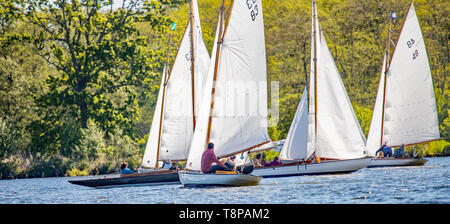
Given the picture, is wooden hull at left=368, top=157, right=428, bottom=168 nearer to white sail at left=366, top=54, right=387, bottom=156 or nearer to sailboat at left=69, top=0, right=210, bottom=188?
white sail at left=366, top=54, right=387, bottom=156

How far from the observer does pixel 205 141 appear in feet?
103

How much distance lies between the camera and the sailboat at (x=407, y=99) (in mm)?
48656

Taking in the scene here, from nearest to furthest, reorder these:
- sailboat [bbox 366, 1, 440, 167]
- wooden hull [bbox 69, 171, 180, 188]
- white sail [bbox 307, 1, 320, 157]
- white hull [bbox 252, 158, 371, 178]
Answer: wooden hull [bbox 69, 171, 180, 188], white hull [bbox 252, 158, 371, 178], white sail [bbox 307, 1, 320, 157], sailboat [bbox 366, 1, 440, 167]

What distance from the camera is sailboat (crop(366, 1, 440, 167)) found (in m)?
48.7

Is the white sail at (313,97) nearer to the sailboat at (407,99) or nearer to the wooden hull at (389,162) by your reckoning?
the wooden hull at (389,162)

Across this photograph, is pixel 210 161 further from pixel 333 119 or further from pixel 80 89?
pixel 80 89

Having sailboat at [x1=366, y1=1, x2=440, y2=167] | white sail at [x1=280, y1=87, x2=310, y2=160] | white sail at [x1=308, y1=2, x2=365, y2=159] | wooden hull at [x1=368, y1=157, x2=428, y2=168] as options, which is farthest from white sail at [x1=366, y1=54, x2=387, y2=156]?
white sail at [x1=308, y1=2, x2=365, y2=159]

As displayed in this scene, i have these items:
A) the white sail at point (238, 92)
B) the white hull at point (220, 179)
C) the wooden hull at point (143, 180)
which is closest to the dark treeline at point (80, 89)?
the wooden hull at point (143, 180)

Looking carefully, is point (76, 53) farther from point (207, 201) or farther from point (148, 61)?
point (207, 201)

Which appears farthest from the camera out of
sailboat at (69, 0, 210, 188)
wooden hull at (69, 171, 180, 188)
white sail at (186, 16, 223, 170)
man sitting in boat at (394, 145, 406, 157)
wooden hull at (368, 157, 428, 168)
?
man sitting in boat at (394, 145, 406, 157)

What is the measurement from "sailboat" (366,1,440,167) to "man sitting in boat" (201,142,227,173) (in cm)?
2074

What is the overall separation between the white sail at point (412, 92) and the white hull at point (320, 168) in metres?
10.5

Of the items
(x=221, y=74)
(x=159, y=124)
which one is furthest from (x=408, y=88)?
(x=221, y=74)
